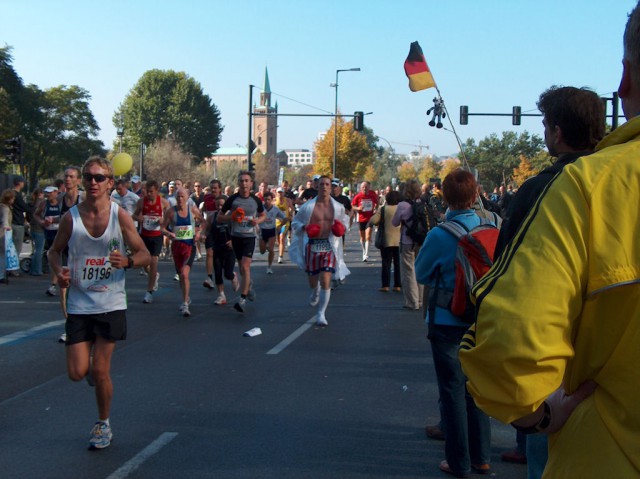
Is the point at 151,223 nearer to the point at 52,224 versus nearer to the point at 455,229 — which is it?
the point at 52,224

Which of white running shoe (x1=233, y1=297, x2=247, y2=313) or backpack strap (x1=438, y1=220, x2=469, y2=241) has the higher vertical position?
backpack strap (x1=438, y1=220, x2=469, y2=241)

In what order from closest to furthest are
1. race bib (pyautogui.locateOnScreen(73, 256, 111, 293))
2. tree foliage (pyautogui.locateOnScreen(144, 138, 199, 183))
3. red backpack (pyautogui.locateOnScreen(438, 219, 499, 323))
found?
red backpack (pyautogui.locateOnScreen(438, 219, 499, 323))
race bib (pyautogui.locateOnScreen(73, 256, 111, 293))
tree foliage (pyautogui.locateOnScreen(144, 138, 199, 183))

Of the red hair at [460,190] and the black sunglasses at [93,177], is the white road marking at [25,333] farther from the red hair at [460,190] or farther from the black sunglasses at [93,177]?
the red hair at [460,190]

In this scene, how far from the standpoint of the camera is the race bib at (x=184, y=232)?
12.3m

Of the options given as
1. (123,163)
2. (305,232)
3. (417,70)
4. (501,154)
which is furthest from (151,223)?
(501,154)

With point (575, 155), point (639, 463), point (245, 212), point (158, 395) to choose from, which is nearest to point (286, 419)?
point (158, 395)

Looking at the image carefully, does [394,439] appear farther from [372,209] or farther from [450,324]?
[372,209]

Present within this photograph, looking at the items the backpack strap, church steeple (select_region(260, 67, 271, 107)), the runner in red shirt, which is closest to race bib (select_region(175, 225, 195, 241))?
the backpack strap

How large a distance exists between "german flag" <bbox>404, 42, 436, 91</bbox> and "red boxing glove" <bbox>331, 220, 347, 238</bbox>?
8.03 feet

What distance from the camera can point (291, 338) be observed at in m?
9.86

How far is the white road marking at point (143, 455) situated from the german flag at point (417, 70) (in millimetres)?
5443

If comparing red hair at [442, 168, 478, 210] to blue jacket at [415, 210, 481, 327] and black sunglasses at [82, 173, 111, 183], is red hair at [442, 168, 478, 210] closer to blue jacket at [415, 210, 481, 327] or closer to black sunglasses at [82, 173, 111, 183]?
blue jacket at [415, 210, 481, 327]

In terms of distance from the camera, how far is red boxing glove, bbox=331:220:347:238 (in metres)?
11.2

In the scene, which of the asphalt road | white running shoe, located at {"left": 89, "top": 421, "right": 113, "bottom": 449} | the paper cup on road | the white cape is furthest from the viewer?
the white cape
